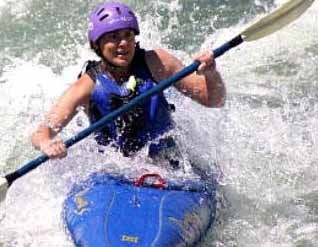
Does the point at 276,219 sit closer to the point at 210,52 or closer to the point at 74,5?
the point at 210,52

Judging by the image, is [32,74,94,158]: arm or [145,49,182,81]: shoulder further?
[145,49,182,81]: shoulder

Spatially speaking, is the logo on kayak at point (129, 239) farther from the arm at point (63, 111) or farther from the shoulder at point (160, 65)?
the shoulder at point (160, 65)

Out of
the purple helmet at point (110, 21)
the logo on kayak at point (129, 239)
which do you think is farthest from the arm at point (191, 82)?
the logo on kayak at point (129, 239)

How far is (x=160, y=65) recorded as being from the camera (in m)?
4.42

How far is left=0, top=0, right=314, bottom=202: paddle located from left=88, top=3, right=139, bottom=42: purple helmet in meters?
0.36

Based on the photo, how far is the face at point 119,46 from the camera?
4.19 metres

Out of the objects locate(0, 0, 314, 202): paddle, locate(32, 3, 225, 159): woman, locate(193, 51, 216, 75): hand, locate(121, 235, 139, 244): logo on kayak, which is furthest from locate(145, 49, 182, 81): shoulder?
locate(121, 235, 139, 244): logo on kayak

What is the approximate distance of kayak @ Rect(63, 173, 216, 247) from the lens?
12.7 feet

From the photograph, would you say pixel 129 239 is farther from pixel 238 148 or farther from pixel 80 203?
pixel 238 148

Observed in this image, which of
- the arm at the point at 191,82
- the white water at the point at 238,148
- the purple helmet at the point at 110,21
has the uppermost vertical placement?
the purple helmet at the point at 110,21

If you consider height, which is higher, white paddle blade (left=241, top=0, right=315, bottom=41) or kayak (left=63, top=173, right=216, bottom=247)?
white paddle blade (left=241, top=0, right=315, bottom=41)

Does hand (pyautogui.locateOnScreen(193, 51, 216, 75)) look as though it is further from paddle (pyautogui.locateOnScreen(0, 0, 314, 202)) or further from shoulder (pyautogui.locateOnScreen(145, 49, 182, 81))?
shoulder (pyautogui.locateOnScreen(145, 49, 182, 81))

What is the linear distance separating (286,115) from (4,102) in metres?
2.34

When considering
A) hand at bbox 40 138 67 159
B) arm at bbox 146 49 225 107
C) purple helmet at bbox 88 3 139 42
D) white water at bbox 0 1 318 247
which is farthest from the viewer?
white water at bbox 0 1 318 247
